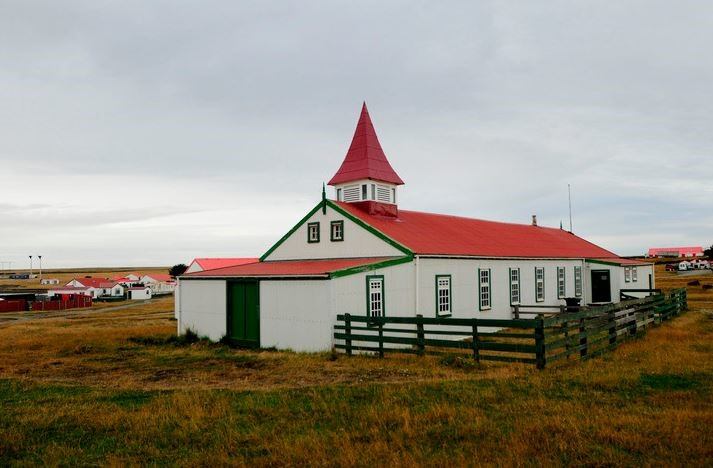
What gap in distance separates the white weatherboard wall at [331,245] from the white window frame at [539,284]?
12.8m

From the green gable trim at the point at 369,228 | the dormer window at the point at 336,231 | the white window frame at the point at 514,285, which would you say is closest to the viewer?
the green gable trim at the point at 369,228

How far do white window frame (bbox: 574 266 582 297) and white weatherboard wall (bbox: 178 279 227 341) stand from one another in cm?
2383

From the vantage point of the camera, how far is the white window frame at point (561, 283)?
33909 mm

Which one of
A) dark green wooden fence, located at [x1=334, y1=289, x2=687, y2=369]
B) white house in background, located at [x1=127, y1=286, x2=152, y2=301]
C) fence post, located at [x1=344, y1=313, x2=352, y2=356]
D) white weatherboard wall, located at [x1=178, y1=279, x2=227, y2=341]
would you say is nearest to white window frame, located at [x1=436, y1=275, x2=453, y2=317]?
dark green wooden fence, located at [x1=334, y1=289, x2=687, y2=369]

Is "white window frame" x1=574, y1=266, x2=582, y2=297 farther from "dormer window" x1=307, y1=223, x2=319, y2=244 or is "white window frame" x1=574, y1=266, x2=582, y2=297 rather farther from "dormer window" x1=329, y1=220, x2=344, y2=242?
"dormer window" x1=307, y1=223, x2=319, y2=244

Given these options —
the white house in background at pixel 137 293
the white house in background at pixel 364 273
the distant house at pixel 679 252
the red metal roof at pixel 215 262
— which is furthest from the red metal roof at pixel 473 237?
the distant house at pixel 679 252

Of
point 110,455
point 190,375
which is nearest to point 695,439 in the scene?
point 110,455

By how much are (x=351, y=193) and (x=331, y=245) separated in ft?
12.6

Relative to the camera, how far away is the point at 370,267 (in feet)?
65.8

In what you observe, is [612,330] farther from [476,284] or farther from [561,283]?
[561,283]

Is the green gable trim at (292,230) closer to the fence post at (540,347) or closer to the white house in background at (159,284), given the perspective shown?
the fence post at (540,347)

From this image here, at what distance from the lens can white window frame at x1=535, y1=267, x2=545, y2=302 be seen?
3134cm

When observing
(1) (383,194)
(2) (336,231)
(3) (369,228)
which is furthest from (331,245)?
(1) (383,194)

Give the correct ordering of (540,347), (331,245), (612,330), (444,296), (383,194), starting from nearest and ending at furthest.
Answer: (540,347) < (612,330) < (444,296) < (331,245) < (383,194)
